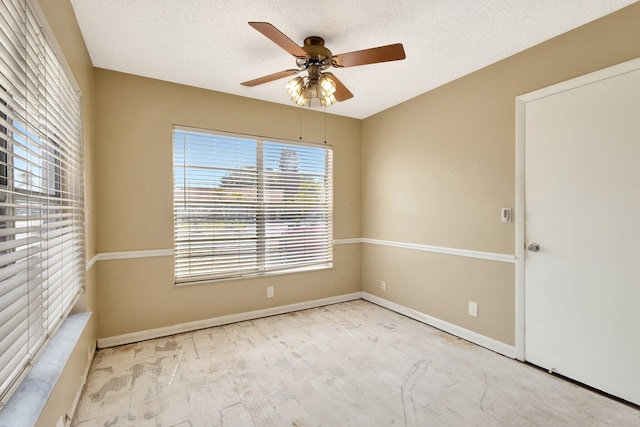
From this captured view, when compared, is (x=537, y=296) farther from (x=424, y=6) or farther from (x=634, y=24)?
(x=424, y=6)

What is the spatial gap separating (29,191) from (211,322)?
239cm

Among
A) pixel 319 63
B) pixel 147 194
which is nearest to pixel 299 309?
pixel 147 194

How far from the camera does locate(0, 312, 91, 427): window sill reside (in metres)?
1.10

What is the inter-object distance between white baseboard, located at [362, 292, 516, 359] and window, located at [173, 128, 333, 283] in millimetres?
983

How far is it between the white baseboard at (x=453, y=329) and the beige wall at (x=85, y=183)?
3050 mm

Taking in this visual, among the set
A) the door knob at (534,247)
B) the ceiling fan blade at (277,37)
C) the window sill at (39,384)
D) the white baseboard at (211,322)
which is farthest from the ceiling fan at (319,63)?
the white baseboard at (211,322)

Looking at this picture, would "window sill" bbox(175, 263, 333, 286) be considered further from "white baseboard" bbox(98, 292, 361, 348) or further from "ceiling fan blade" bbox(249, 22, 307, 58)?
"ceiling fan blade" bbox(249, 22, 307, 58)

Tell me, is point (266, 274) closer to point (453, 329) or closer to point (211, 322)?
point (211, 322)

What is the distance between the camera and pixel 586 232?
2221 mm

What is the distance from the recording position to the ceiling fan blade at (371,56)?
1882mm

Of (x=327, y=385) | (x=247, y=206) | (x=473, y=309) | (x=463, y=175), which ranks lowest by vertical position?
(x=327, y=385)

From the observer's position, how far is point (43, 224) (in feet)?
4.90

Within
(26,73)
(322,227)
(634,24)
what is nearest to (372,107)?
(322,227)

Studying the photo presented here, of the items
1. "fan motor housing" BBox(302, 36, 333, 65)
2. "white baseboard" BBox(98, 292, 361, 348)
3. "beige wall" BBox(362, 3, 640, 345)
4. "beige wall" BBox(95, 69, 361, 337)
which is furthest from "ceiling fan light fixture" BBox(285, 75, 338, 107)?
"white baseboard" BBox(98, 292, 361, 348)
